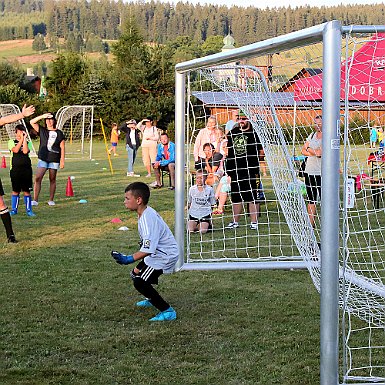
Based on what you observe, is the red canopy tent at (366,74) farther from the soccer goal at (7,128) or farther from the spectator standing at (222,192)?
the soccer goal at (7,128)

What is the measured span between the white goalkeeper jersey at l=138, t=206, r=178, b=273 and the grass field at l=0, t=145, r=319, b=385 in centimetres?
56

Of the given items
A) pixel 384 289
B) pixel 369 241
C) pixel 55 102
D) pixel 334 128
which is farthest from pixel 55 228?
pixel 55 102

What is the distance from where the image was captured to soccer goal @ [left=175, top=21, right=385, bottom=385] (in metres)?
4.51

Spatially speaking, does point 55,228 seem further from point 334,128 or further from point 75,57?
point 75,57

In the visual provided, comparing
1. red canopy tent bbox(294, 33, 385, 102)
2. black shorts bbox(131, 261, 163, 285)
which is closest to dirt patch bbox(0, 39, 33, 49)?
black shorts bbox(131, 261, 163, 285)

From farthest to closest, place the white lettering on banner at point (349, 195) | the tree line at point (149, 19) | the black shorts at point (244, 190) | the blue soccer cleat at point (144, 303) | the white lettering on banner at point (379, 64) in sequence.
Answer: the tree line at point (149, 19) → the black shorts at point (244, 190) → the blue soccer cleat at point (144, 303) → the white lettering on banner at point (379, 64) → the white lettering on banner at point (349, 195)

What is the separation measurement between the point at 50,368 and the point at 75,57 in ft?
161

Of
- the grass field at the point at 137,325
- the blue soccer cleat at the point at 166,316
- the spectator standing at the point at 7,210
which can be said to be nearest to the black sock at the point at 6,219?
the spectator standing at the point at 7,210

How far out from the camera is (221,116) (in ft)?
35.8

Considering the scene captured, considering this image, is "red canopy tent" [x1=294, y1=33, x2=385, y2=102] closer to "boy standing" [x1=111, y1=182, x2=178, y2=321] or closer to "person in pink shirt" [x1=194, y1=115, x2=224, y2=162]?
"boy standing" [x1=111, y1=182, x2=178, y2=321]

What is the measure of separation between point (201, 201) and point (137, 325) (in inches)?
192

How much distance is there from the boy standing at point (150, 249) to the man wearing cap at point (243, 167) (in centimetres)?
437

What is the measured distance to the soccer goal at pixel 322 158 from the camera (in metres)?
4.51

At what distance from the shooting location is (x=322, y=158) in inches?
177
